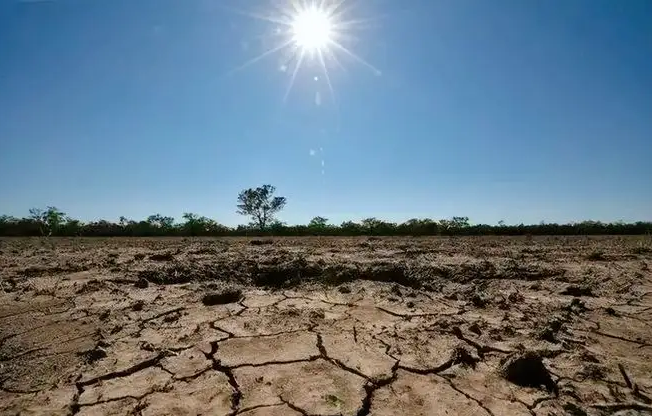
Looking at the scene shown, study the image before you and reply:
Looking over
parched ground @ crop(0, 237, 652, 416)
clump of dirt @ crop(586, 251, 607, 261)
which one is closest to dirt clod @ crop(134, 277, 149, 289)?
parched ground @ crop(0, 237, 652, 416)

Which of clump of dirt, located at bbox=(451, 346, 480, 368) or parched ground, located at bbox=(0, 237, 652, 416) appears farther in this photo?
clump of dirt, located at bbox=(451, 346, 480, 368)

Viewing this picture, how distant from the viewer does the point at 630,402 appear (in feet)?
5.99

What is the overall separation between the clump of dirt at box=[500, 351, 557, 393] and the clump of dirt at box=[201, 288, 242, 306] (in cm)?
232

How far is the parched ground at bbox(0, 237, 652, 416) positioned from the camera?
6.14ft

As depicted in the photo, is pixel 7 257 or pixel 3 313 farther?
pixel 7 257

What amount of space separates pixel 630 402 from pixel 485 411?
709mm

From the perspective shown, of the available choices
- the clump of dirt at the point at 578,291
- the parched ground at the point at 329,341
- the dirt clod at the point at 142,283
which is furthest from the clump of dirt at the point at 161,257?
the clump of dirt at the point at 578,291

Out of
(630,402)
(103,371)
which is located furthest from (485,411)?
(103,371)

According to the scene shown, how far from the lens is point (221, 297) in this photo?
11.7ft

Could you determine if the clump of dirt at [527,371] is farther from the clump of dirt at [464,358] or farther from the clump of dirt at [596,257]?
the clump of dirt at [596,257]

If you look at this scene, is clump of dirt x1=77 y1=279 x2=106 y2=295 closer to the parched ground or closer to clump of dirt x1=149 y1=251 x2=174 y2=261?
the parched ground

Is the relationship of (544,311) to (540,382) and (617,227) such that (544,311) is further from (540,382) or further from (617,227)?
(617,227)

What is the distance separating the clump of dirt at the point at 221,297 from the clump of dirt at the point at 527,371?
7.61ft

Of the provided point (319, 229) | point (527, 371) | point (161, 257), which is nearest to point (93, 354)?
point (527, 371)
